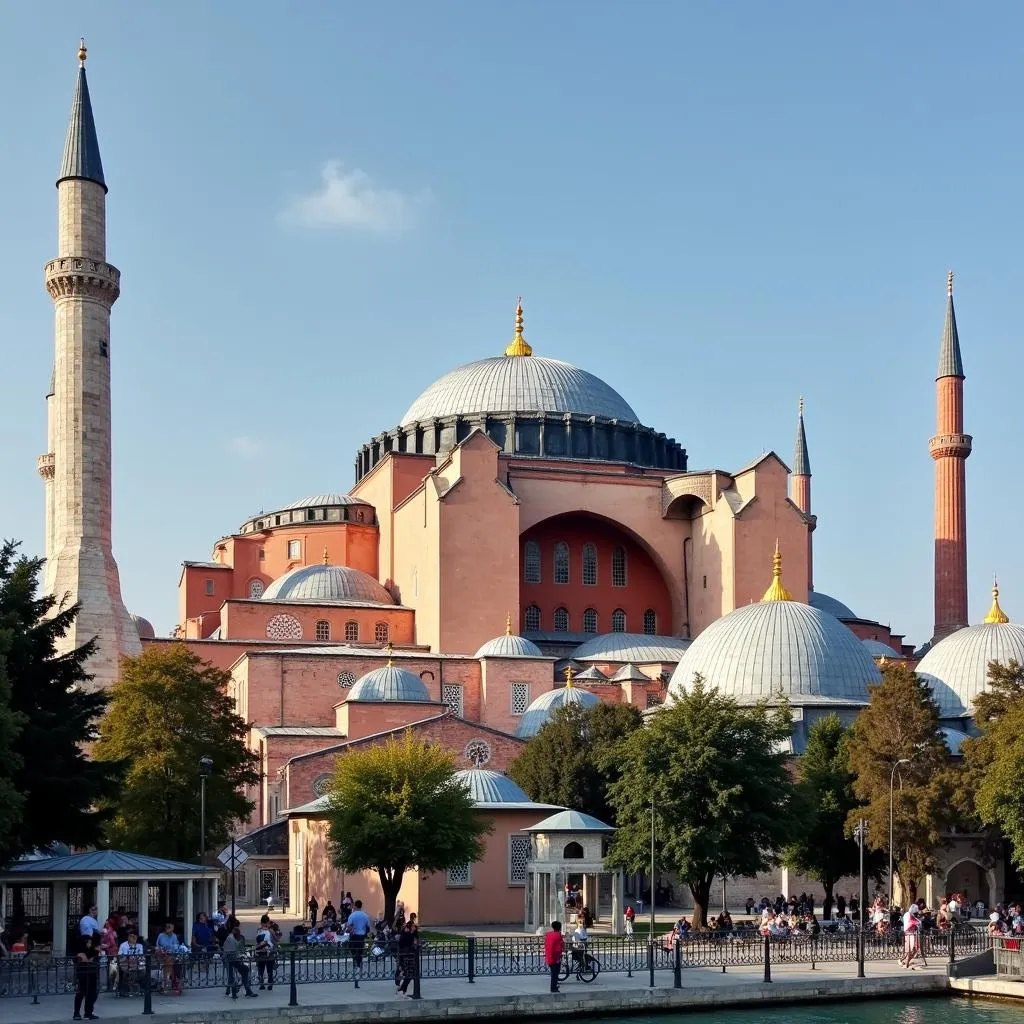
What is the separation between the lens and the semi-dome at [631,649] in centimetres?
4681

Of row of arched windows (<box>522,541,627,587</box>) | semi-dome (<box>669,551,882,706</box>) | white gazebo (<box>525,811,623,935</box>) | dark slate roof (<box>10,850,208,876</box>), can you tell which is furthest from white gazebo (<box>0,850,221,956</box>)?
row of arched windows (<box>522,541,627,587</box>)

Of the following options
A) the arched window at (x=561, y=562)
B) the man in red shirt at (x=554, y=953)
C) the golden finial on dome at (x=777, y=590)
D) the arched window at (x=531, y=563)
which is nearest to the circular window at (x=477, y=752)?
the golden finial on dome at (x=777, y=590)

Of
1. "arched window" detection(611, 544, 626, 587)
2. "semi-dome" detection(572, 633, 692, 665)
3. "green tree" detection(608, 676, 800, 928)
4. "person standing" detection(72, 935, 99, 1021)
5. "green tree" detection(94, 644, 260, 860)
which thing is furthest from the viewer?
"arched window" detection(611, 544, 626, 587)

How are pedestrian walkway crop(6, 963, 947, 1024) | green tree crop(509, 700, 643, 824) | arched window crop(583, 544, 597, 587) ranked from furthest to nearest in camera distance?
arched window crop(583, 544, 597, 587) < green tree crop(509, 700, 643, 824) < pedestrian walkway crop(6, 963, 947, 1024)

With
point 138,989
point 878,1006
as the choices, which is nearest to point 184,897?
point 138,989

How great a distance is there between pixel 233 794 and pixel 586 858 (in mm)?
7407

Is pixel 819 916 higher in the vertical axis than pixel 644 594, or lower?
lower

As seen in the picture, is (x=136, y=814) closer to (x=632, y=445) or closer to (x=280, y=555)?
(x=280, y=555)

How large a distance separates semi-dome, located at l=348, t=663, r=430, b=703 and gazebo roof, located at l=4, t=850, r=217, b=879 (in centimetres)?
1712

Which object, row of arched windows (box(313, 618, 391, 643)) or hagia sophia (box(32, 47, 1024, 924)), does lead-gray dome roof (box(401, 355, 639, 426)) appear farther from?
row of arched windows (box(313, 618, 391, 643))

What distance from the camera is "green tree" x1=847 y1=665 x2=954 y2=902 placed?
3159cm

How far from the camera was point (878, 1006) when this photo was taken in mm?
21828

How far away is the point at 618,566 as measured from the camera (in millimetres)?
52500

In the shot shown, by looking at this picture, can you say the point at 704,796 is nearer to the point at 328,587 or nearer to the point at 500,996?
the point at 500,996
